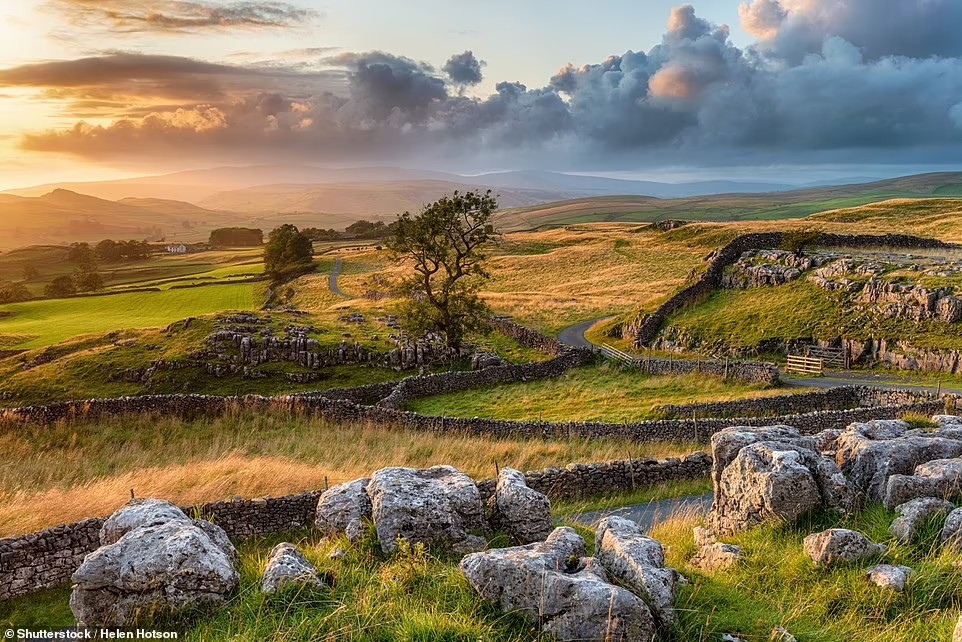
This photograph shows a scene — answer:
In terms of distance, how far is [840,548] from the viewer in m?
8.97

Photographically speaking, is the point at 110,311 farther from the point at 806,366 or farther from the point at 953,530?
the point at 953,530

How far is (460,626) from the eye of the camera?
24.0 feet

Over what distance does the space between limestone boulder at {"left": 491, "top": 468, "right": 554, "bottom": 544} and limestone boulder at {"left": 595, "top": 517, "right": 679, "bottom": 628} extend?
1.78m

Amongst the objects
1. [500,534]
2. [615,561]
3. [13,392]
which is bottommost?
[13,392]

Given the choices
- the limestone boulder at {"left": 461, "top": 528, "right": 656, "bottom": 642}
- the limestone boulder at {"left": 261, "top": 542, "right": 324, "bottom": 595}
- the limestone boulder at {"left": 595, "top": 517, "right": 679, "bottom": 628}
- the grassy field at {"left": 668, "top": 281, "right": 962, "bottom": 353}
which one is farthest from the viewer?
the grassy field at {"left": 668, "top": 281, "right": 962, "bottom": 353}

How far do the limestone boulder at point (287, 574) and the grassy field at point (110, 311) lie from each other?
61303 millimetres

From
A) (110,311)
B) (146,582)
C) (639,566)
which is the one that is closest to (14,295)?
(110,311)

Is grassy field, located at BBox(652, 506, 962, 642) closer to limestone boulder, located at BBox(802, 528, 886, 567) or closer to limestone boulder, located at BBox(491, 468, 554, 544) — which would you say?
limestone boulder, located at BBox(802, 528, 886, 567)

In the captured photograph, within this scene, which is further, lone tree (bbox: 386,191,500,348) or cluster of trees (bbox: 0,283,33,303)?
cluster of trees (bbox: 0,283,33,303)

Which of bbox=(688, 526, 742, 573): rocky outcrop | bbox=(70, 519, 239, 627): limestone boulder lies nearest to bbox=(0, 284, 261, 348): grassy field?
bbox=(70, 519, 239, 627): limestone boulder

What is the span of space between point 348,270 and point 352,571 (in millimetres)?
117975

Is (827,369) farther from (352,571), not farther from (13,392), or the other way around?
(13,392)

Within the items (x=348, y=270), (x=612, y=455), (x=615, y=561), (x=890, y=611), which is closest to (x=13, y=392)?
(x=612, y=455)

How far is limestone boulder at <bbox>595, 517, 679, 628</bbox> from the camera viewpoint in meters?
7.60
